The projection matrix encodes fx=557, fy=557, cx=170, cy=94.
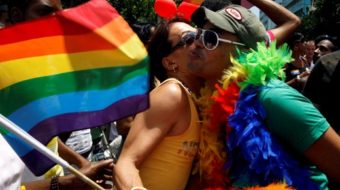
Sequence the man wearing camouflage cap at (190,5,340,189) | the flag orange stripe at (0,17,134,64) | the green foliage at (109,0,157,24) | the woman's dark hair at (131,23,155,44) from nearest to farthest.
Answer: the man wearing camouflage cap at (190,5,340,189) < the flag orange stripe at (0,17,134,64) < the woman's dark hair at (131,23,155,44) < the green foliage at (109,0,157,24)

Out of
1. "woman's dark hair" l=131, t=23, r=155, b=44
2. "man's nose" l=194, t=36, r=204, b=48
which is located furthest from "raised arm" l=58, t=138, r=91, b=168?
"woman's dark hair" l=131, t=23, r=155, b=44

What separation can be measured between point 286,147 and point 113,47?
0.86m

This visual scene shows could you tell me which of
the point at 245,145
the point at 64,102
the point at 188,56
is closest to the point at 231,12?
the point at 188,56

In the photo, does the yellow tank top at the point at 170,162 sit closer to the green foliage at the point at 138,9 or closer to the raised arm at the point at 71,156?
the raised arm at the point at 71,156

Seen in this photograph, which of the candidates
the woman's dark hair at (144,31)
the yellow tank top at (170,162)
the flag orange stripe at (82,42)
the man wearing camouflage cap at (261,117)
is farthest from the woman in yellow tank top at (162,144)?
the woman's dark hair at (144,31)

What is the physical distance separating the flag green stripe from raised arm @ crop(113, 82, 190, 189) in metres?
0.19

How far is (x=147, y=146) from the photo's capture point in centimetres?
224

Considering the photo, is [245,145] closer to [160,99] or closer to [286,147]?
[286,147]

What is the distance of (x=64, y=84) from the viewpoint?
2.38 m

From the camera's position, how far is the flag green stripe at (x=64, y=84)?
232cm

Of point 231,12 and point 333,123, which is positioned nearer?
point 231,12

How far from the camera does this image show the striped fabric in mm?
2303

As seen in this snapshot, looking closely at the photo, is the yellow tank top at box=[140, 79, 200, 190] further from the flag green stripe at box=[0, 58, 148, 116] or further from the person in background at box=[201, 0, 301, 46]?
the person in background at box=[201, 0, 301, 46]

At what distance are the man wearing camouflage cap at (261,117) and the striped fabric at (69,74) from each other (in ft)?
1.07
